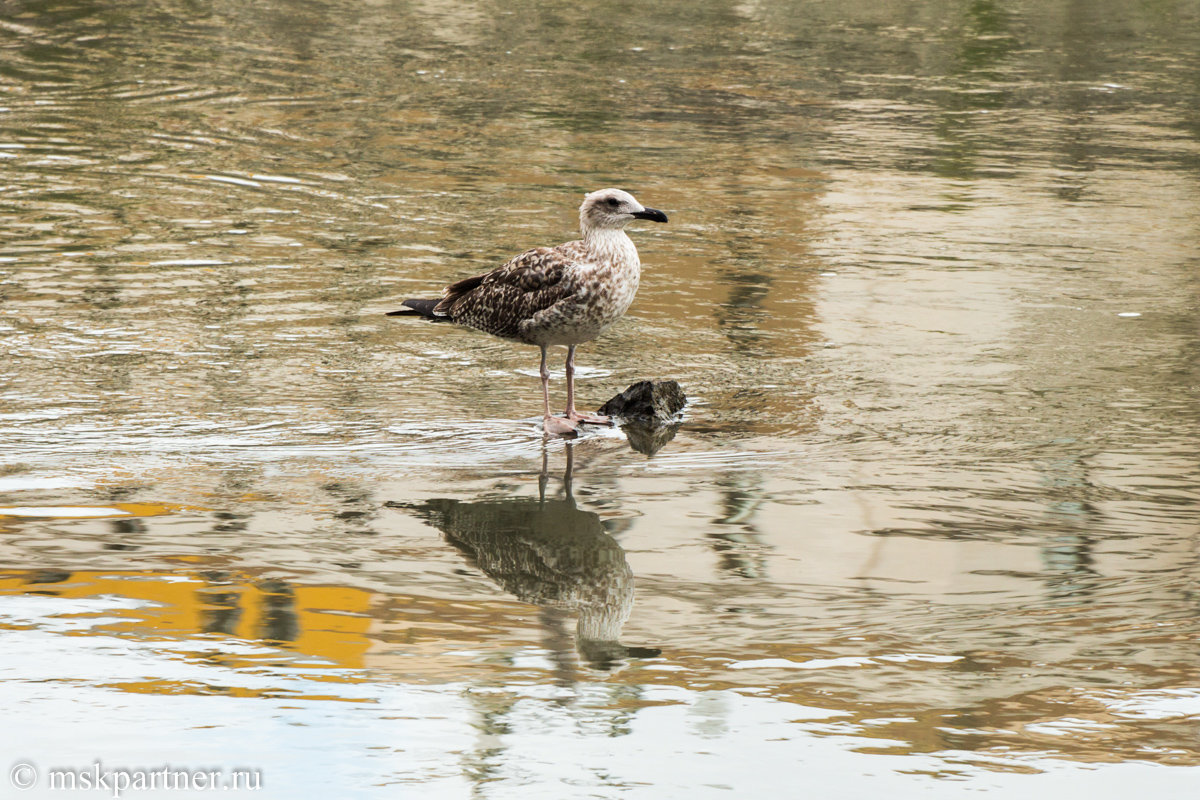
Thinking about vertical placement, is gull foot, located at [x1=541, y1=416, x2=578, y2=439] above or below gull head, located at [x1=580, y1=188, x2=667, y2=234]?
below

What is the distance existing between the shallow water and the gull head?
101 centimetres

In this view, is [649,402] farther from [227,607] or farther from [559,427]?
[227,607]

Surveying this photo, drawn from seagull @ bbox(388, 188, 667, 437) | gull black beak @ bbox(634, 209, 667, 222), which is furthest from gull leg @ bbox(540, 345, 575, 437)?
gull black beak @ bbox(634, 209, 667, 222)

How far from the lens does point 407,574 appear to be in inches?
231

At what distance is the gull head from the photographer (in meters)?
7.82

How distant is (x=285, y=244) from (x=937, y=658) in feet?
23.1

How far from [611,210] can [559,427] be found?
1105 mm

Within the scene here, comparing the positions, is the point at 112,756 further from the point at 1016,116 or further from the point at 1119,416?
the point at 1016,116

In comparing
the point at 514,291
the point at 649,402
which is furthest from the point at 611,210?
the point at 649,402

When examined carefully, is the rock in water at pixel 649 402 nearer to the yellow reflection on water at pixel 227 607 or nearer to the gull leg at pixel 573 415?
the gull leg at pixel 573 415

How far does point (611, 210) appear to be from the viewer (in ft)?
25.7

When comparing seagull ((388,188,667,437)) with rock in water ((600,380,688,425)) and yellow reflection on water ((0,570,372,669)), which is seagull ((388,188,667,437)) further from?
yellow reflection on water ((0,570,372,669))

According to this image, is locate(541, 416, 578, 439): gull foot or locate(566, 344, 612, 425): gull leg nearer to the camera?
locate(541, 416, 578, 439): gull foot

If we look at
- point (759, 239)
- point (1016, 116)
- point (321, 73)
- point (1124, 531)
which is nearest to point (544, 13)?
point (321, 73)
